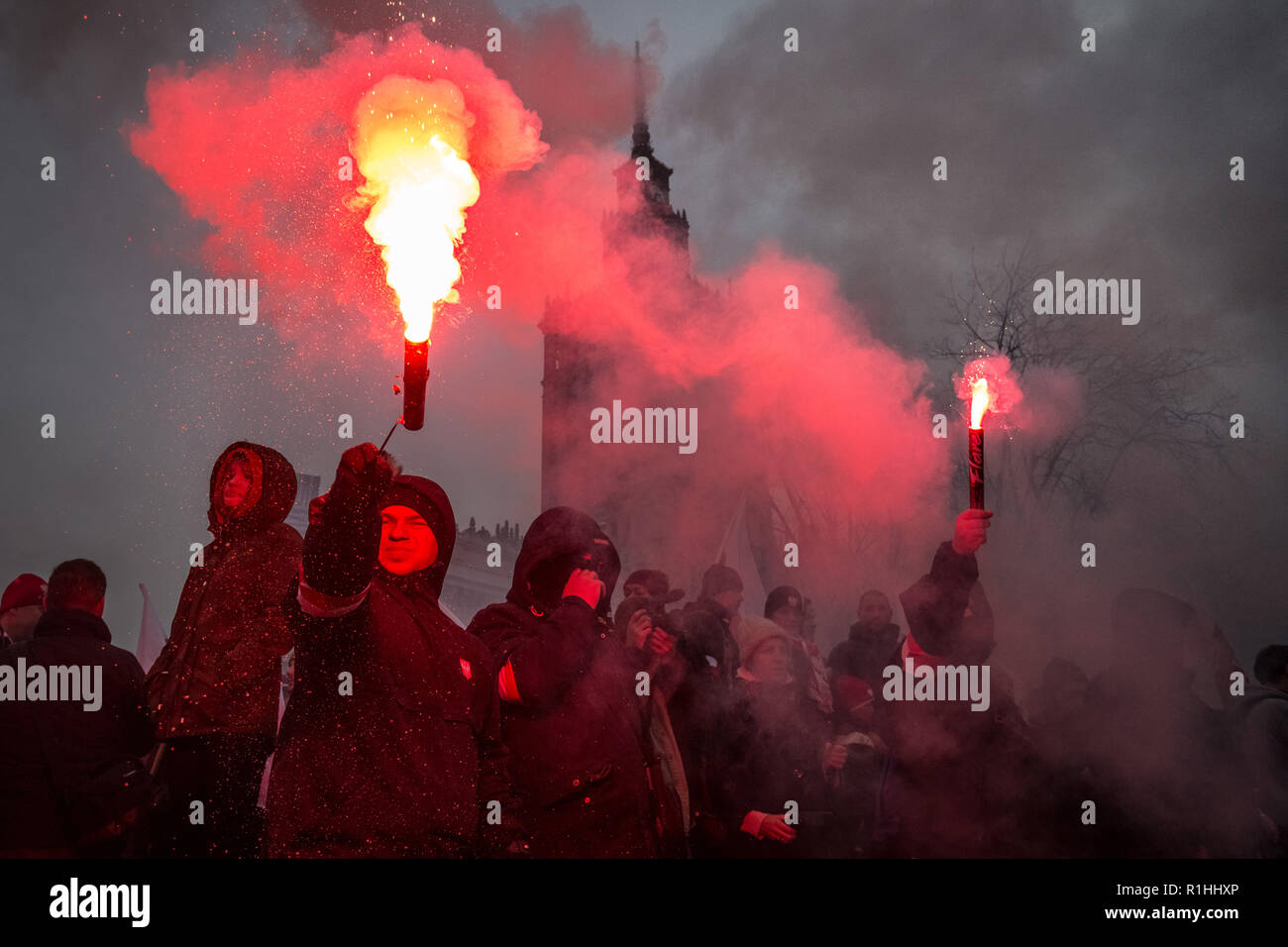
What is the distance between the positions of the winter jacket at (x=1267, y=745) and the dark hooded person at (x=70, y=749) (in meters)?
5.46

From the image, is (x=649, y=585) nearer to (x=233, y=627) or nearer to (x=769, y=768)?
(x=769, y=768)

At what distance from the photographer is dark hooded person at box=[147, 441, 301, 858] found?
4312 mm

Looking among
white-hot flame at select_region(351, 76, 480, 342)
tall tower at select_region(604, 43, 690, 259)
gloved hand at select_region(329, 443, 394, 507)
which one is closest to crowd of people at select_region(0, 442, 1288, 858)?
gloved hand at select_region(329, 443, 394, 507)

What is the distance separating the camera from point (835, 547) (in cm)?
675

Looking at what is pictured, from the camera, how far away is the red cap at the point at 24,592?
5109 millimetres

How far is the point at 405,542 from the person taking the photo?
423 centimetres

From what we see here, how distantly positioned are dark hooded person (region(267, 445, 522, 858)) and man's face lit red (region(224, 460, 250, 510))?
2.46 feet

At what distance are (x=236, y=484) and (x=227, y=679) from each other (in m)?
0.86

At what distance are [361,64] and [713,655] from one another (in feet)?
11.8

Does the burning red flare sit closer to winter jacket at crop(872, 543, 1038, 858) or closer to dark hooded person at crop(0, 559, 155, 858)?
winter jacket at crop(872, 543, 1038, 858)

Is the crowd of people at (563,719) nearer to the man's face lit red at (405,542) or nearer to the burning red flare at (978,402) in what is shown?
the man's face lit red at (405,542)
